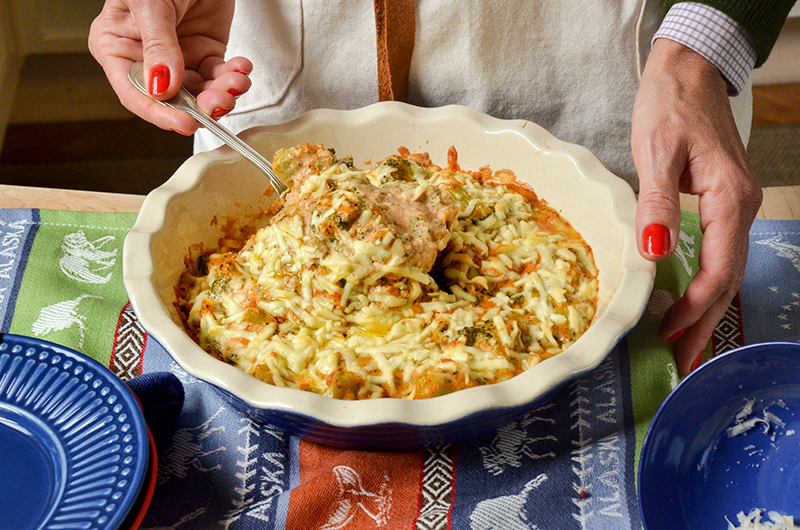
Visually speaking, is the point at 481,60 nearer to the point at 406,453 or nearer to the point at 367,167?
the point at 367,167

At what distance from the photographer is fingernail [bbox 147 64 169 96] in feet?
5.82

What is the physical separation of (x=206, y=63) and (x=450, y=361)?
129 cm

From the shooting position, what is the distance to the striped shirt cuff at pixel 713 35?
1.74 meters

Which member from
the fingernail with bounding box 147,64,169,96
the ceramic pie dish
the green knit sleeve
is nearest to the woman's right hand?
the fingernail with bounding box 147,64,169,96

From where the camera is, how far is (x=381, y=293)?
1.54 meters

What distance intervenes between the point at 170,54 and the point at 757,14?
1515mm

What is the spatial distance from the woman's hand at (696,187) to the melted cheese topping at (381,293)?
0.25 meters

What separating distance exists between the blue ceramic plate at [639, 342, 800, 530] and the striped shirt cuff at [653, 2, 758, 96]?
2.81 ft

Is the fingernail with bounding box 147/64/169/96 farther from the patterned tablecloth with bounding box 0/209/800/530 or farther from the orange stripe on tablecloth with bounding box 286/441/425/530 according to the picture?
the orange stripe on tablecloth with bounding box 286/441/425/530

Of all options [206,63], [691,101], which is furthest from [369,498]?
[206,63]

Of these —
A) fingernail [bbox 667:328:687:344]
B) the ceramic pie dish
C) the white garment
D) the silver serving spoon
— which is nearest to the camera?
the ceramic pie dish

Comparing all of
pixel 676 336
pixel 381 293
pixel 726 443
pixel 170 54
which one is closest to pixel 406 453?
pixel 381 293

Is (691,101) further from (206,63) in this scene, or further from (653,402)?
(206,63)

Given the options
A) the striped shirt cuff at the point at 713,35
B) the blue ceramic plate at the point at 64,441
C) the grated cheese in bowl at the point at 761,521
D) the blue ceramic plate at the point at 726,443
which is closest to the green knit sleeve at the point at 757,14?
the striped shirt cuff at the point at 713,35
